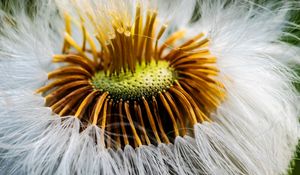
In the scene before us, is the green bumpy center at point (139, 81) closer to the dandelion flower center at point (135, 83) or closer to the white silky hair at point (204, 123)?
the dandelion flower center at point (135, 83)

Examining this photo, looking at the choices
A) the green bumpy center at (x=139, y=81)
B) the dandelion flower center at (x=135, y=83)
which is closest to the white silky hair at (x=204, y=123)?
the dandelion flower center at (x=135, y=83)

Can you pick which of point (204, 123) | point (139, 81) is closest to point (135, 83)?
point (139, 81)

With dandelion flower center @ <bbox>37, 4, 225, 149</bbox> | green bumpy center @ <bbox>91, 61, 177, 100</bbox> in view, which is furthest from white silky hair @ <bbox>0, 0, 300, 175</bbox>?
green bumpy center @ <bbox>91, 61, 177, 100</bbox>

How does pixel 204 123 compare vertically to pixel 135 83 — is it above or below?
below

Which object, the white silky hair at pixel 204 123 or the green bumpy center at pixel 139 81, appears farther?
the green bumpy center at pixel 139 81

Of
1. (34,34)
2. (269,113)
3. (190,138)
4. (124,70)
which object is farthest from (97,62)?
(269,113)

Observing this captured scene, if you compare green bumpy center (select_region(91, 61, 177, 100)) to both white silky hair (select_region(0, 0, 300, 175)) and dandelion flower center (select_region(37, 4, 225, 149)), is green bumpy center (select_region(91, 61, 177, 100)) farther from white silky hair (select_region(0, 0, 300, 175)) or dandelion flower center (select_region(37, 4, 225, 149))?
white silky hair (select_region(0, 0, 300, 175))

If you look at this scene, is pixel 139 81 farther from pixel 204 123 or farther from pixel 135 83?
pixel 204 123

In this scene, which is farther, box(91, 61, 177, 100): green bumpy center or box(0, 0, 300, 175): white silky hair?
box(91, 61, 177, 100): green bumpy center
